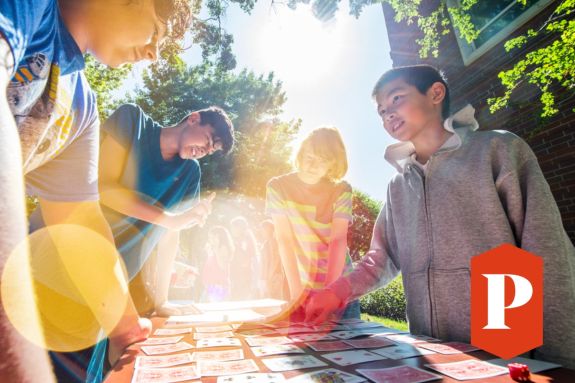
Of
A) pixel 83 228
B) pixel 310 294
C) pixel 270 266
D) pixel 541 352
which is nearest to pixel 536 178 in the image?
pixel 541 352

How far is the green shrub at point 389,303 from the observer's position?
A: 7922 mm

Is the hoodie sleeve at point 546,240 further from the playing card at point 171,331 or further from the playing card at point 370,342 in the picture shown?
the playing card at point 171,331

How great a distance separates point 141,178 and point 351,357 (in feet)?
5.54

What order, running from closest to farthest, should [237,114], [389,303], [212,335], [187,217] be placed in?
[212,335] → [187,217] → [389,303] → [237,114]

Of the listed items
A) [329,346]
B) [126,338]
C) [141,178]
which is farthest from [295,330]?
[141,178]

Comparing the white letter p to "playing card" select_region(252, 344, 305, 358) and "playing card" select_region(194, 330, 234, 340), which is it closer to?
"playing card" select_region(252, 344, 305, 358)

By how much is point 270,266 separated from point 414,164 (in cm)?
392

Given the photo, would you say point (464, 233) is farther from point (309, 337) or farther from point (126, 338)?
point (126, 338)

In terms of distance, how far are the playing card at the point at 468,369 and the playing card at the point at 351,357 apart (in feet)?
0.50

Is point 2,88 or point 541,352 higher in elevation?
point 2,88

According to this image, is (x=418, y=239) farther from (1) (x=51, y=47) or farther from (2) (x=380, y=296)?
(2) (x=380, y=296)

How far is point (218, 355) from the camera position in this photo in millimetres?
868

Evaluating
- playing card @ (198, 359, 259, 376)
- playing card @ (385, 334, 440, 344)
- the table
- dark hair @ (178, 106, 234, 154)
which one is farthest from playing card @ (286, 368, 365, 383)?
dark hair @ (178, 106, 234, 154)

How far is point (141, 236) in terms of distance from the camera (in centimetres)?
179
